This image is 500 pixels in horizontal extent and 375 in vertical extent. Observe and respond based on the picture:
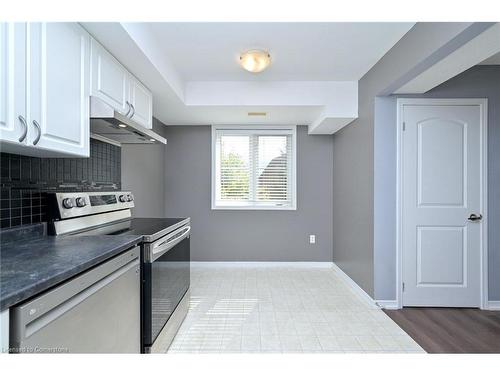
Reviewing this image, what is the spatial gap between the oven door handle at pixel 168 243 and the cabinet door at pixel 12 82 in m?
0.86

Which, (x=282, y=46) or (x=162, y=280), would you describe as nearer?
(x=162, y=280)

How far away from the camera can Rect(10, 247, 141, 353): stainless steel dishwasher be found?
0.77 meters

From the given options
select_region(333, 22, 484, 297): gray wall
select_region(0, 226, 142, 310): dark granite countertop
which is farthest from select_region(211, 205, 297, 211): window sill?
select_region(0, 226, 142, 310): dark granite countertop

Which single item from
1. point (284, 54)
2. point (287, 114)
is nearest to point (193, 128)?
point (287, 114)

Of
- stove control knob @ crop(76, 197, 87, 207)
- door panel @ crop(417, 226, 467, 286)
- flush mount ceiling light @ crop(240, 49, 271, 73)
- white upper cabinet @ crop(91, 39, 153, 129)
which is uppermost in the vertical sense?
flush mount ceiling light @ crop(240, 49, 271, 73)

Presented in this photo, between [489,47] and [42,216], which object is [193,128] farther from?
[489,47]

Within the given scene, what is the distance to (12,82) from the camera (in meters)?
1.04

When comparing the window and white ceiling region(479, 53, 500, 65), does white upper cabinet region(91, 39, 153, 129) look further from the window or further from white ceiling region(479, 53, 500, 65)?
white ceiling region(479, 53, 500, 65)

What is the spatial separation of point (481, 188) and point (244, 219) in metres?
2.83

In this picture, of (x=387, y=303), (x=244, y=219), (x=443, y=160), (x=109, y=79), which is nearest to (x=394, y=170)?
(x=443, y=160)

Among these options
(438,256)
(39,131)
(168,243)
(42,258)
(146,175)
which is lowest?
(438,256)

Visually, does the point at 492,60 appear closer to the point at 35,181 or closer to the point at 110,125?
Answer: the point at 110,125

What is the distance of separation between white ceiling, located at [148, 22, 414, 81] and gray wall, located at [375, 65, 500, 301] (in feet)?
1.85

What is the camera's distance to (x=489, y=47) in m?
1.68
